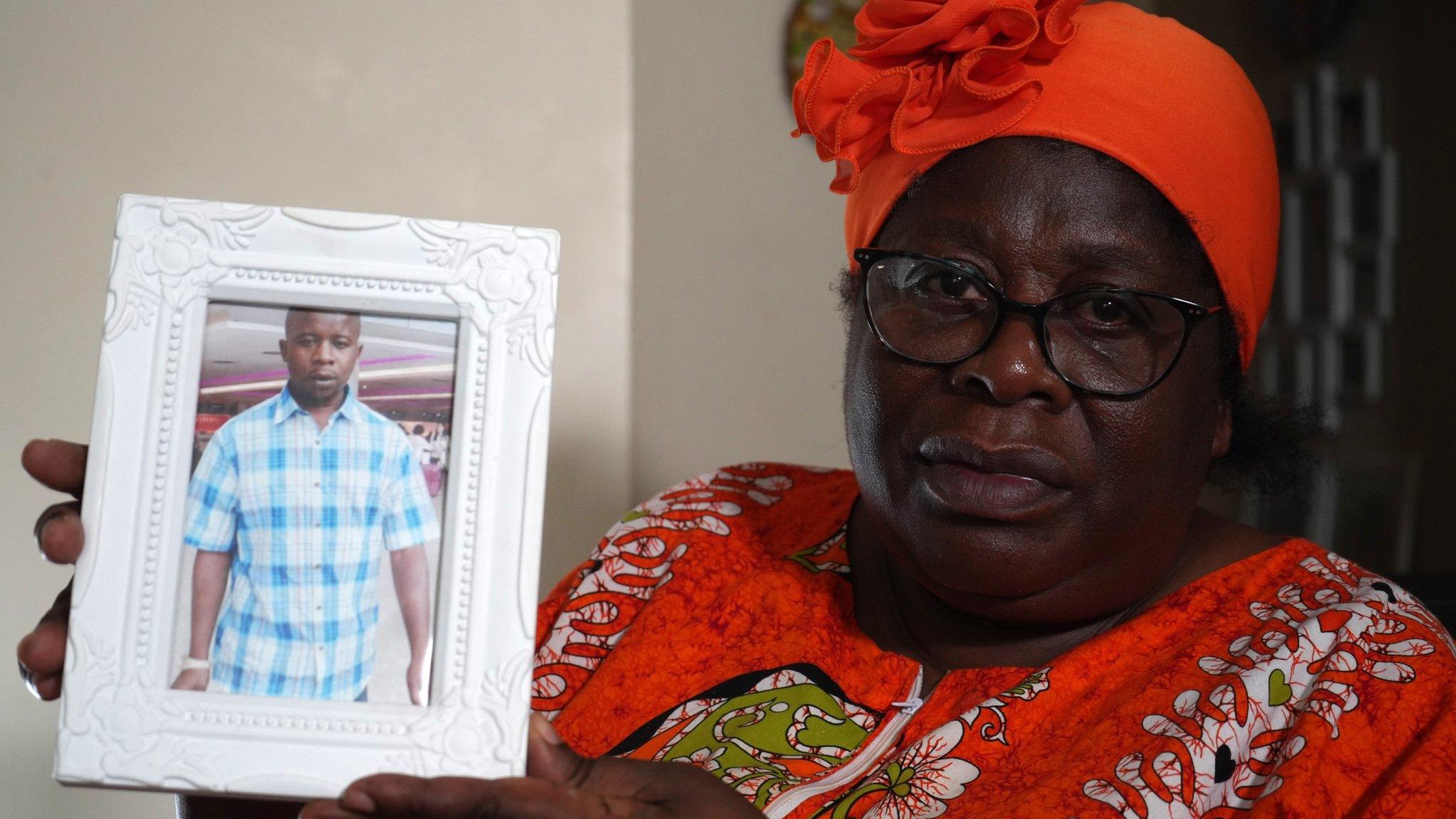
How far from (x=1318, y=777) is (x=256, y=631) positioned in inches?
36.9

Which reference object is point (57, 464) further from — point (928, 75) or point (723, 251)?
point (723, 251)

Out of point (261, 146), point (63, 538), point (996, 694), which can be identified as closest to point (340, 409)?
point (63, 538)

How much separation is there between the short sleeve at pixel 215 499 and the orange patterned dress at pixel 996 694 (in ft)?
1.97

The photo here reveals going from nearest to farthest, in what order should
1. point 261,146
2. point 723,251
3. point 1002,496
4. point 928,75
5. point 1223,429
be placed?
point 1002,496
point 928,75
point 1223,429
point 261,146
point 723,251

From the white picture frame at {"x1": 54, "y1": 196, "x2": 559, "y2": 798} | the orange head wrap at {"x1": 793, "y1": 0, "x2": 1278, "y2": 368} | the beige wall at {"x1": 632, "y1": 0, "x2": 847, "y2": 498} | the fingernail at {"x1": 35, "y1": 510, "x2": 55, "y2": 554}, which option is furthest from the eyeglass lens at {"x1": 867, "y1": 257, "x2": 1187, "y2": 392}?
the beige wall at {"x1": 632, "y1": 0, "x2": 847, "y2": 498}

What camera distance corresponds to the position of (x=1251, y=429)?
1622 mm

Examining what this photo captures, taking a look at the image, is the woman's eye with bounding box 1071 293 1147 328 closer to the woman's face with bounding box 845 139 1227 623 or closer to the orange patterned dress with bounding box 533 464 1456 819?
the woman's face with bounding box 845 139 1227 623

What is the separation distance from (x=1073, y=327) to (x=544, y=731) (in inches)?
28.6

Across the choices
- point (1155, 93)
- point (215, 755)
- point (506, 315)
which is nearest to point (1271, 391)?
point (1155, 93)

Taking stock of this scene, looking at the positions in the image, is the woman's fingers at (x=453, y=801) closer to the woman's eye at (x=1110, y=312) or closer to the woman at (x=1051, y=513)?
the woman at (x=1051, y=513)

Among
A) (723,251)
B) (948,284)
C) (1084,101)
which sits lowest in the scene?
(948,284)

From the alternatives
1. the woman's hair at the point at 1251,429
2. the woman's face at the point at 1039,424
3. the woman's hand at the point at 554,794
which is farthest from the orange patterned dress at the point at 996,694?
the woman's hand at the point at 554,794

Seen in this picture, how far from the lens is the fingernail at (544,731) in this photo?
3.06 ft

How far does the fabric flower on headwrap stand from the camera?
132 centimetres
